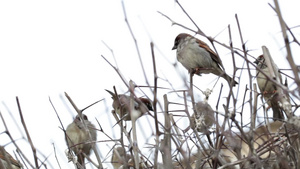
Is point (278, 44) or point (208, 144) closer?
point (278, 44)

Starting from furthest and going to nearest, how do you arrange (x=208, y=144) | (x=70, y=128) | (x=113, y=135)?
(x=70, y=128), (x=113, y=135), (x=208, y=144)

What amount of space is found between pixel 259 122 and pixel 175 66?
24.6 inches

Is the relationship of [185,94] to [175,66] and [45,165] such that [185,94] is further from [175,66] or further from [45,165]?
[45,165]

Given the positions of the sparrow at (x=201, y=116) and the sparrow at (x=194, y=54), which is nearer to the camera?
the sparrow at (x=201, y=116)

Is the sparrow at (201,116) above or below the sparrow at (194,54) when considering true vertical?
below

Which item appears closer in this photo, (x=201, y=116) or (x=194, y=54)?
(x=201, y=116)

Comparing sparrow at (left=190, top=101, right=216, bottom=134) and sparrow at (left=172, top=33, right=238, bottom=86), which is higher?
sparrow at (left=172, top=33, right=238, bottom=86)

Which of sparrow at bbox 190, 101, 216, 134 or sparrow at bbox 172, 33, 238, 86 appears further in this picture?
sparrow at bbox 172, 33, 238, 86

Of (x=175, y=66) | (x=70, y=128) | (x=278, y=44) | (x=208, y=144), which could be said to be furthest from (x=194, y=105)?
(x=70, y=128)

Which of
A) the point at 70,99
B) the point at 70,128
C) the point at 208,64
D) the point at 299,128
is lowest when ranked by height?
the point at 299,128

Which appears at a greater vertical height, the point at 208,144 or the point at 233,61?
the point at 233,61

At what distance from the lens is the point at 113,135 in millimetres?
2701

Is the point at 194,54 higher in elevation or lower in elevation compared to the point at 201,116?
higher

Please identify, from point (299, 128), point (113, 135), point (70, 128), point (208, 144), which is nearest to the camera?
point (299, 128)
